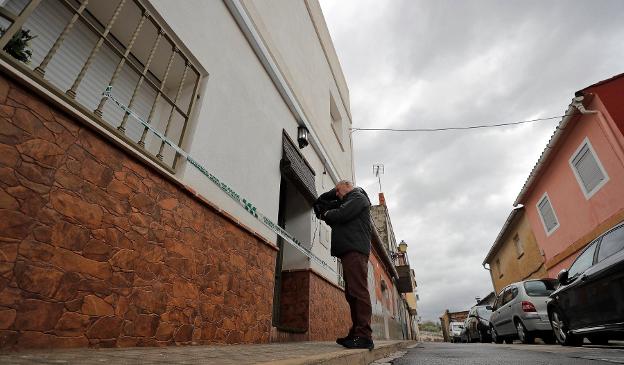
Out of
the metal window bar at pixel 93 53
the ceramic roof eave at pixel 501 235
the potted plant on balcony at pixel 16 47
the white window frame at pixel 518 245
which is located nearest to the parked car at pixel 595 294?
the metal window bar at pixel 93 53

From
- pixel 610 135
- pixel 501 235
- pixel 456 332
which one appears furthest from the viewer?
pixel 456 332

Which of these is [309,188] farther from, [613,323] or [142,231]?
[613,323]

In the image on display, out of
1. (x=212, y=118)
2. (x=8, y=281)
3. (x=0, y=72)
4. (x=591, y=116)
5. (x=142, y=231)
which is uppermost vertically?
(x=591, y=116)

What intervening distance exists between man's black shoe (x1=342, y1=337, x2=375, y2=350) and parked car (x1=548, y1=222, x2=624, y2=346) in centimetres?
293

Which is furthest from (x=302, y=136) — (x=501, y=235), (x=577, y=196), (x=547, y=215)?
(x=501, y=235)

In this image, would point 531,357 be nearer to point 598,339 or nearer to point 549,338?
point 598,339

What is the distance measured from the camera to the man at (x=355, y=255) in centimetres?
339

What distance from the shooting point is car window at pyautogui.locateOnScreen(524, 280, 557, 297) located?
7.48 metres

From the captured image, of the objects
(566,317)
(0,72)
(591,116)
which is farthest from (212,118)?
(591,116)

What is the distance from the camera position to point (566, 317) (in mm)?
5191

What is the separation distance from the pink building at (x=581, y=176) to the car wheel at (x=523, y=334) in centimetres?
343

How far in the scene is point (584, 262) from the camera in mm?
4820

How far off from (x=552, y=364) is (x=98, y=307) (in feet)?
11.4

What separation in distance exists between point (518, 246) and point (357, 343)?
15.7 metres
